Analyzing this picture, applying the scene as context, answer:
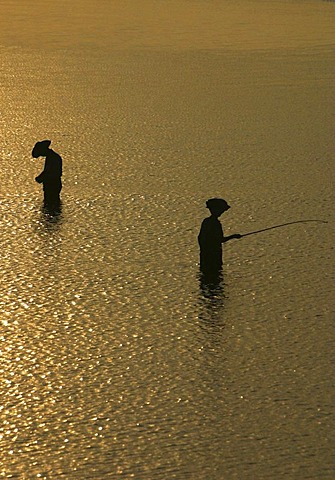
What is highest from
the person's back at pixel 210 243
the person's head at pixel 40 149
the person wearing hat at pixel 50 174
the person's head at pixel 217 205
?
the person's head at pixel 217 205

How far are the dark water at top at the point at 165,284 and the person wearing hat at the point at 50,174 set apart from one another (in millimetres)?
391

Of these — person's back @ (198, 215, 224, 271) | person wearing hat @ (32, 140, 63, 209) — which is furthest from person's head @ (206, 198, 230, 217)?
person wearing hat @ (32, 140, 63, 209)

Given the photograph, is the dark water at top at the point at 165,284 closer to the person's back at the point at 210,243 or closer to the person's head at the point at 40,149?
the person's back at the point at 210,243

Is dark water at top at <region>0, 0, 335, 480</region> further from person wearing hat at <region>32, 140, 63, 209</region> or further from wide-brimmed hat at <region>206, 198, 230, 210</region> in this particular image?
wide-brimmed hat at <region>206, 198, 230, 210</region>

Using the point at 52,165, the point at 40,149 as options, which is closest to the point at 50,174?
the point at 52,165

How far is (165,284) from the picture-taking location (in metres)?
21.4

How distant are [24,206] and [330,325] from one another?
8.75m

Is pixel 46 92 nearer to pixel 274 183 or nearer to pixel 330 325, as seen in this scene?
pixel 274 183

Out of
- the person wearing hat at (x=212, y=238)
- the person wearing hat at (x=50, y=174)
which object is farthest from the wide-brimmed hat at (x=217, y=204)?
the person wearing hat at (x=50, y=174)

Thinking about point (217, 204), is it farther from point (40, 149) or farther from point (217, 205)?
point (40, 149)

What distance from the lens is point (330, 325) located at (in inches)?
772

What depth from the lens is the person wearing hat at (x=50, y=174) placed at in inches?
1038

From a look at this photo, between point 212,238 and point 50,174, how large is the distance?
6153mm

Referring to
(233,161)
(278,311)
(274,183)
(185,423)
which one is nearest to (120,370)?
(185,423)
